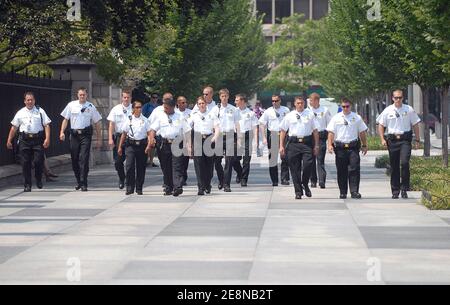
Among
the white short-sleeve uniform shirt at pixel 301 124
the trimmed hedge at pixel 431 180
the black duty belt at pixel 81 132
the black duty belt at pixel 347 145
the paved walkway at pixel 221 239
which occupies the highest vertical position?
the white short-sleeve uniform shirt at pixel 301 124

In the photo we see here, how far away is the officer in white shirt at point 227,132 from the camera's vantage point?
23.1m

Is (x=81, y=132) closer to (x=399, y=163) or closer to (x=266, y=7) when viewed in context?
(x=399, y=163)

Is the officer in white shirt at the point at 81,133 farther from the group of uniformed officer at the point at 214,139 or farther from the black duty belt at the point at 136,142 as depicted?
the black duty belt at the point at 136,142

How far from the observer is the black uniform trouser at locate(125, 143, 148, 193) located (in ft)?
73.4

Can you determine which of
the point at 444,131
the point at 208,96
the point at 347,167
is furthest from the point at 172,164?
the point at 444,131

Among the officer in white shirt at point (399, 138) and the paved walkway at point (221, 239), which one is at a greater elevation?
the officer in white shirt at point (399, 138)

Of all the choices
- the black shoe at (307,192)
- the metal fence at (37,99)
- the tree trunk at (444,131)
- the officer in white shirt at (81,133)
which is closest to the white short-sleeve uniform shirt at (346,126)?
the black shoe at (307,192)

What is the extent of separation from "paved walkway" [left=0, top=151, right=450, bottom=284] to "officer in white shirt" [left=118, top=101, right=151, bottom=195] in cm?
42

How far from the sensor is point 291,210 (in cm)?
1878

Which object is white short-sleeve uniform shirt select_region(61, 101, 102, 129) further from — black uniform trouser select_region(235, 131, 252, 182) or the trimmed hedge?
the trimmed hedge

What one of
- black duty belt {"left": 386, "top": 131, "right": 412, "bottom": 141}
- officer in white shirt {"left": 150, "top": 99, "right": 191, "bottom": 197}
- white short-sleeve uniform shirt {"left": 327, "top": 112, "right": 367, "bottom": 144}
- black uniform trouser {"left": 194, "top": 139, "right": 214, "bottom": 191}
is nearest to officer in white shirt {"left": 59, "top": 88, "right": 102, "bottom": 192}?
officer in white shirt {"left": 150, "top": 99, "right": 191, "bottom": 197}

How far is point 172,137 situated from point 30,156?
10.4ft

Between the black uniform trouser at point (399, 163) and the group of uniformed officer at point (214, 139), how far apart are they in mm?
17

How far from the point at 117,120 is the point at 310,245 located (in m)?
10.5
